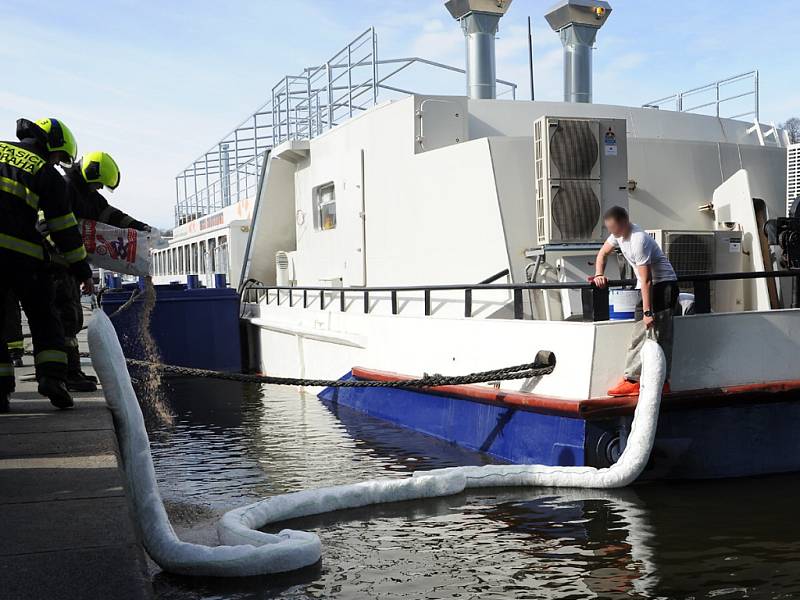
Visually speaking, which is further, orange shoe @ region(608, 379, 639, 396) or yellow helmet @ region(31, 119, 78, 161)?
orange shoe @ region(608, 379, 639, 396)

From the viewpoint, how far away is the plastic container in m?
5.69

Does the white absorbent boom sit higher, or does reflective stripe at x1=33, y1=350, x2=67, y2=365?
reflective stripe at x1=33, y1=350, x2=67, y2=365

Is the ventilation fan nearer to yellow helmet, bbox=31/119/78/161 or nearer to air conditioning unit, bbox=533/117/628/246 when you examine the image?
air conditioning unit, bbox=533/117/628/246

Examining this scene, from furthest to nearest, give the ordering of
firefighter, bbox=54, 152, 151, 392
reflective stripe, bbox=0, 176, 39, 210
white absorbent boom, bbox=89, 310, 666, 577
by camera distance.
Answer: firefighter, bbox=54, 152, 151, 392 → reflective stripe, bbox=0, 176, 39, 210 → white absorbent boom, bbox=89, 310, 666, 577

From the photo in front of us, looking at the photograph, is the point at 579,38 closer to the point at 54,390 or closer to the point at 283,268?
the point at 283,268

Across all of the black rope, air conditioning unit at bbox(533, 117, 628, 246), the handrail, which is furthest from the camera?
the handrail

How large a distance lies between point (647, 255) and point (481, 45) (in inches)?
302

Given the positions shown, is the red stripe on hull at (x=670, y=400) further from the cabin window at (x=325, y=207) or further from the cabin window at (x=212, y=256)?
the cabin window at (x=212, y=256)

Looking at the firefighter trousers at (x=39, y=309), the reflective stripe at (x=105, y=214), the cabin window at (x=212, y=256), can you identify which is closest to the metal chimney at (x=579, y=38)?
the cabin window at (x=212, y=256)

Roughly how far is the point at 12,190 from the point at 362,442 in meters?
3.88

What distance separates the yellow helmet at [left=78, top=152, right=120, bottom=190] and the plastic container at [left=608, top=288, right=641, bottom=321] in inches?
151

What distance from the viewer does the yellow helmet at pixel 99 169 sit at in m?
6.55

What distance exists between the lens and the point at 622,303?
5.73 m

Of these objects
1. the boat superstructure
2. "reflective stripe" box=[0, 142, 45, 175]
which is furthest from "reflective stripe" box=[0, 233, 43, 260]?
the boat superstructure
